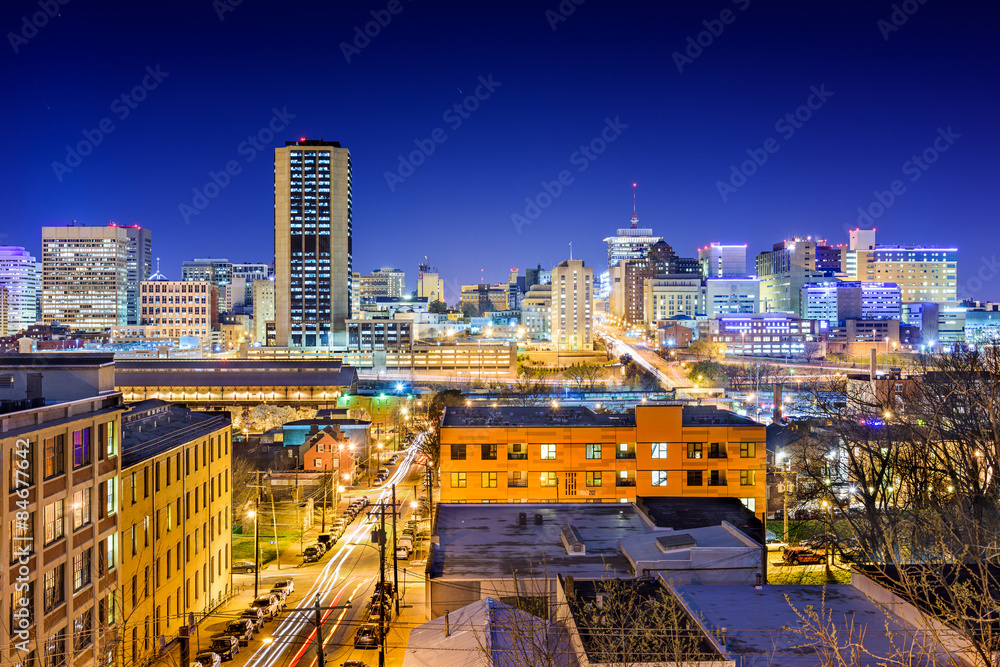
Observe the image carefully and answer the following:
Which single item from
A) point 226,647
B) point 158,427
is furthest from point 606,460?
point 158,427

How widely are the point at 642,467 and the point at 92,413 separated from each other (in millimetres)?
21187

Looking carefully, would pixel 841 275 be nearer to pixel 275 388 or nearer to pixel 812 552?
pixel 275 388

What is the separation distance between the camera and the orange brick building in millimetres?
29078

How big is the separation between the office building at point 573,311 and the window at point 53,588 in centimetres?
11684

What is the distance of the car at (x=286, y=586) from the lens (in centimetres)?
2406

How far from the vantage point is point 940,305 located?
16912 cm

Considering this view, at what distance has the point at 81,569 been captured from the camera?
589 inches

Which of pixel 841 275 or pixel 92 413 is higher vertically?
pixel 841 275

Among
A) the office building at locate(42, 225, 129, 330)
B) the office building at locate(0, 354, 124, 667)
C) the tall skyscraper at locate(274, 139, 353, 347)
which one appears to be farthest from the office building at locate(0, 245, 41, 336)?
the office building at locate(0, 354, 124, 667)

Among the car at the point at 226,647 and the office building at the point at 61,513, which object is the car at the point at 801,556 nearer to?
the car at the point at 226,647

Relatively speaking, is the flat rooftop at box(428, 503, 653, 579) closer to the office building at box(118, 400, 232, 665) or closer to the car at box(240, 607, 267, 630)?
the car at box(240, 607, 267, 630)

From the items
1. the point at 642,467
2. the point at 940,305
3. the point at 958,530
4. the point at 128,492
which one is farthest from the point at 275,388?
the point at 940,305

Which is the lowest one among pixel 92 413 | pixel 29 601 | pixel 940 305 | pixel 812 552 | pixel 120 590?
pixel 812 552

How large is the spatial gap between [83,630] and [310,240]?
4139 inches
